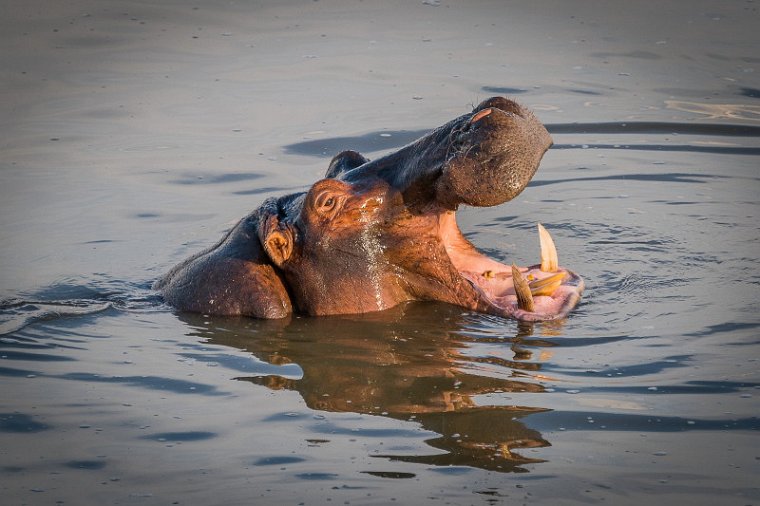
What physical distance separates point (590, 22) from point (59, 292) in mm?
9188

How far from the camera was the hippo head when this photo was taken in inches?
307

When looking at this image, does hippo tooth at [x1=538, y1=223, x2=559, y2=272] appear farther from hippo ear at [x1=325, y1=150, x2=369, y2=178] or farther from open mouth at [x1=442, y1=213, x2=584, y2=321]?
hippo ear at [x1=325, y1=150, x2=369, y2=178]

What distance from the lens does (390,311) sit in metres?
8.39

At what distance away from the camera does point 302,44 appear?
15.9 meters

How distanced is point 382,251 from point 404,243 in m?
0.16

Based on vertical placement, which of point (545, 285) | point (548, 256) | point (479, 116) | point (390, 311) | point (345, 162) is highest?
point (479, 116)

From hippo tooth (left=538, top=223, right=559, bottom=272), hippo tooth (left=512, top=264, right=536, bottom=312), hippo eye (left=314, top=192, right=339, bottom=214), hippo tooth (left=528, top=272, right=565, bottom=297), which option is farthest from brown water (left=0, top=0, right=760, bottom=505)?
hippo eye (left=314, top=192, right=339, bottom=214)

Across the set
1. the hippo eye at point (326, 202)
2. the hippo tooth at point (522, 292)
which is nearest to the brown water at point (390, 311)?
the hippo tooth at point (522, 292)

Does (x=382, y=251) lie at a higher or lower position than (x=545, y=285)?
higher

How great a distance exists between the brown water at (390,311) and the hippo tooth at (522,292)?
14 centimetres

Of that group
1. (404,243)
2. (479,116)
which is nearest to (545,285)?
(404,243)

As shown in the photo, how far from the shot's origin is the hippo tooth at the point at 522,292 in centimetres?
788

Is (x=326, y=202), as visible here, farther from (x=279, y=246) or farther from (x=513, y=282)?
(x=513, y=282)

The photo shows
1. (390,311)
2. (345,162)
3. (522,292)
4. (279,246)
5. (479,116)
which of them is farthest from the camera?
(345,162)
